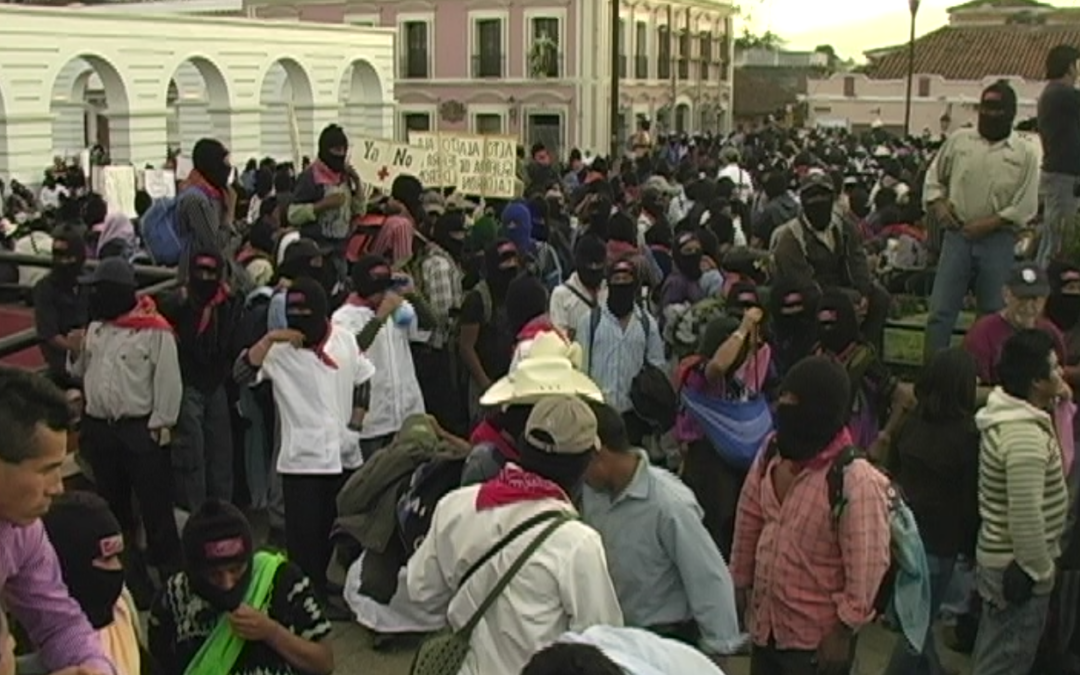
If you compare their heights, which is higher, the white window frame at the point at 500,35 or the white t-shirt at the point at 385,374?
the white window frame at the point at 500,35

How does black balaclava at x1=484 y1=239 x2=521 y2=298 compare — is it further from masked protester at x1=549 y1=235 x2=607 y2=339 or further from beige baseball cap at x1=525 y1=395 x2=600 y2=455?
beige baseball cap at x1=525 y1=395 x2=600 y2=455

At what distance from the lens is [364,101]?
37344mm

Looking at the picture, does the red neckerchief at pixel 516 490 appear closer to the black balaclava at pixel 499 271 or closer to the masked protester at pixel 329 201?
the black balaclava at pixel 499 271

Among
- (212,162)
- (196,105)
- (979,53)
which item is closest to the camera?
(212,162)

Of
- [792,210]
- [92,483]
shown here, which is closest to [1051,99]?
[792,210]

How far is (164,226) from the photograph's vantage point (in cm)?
921

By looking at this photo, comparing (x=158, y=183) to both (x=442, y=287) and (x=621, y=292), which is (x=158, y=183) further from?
(x=621, y=292)

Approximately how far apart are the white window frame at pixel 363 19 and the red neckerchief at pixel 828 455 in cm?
4862

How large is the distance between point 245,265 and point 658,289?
2612 millimetres

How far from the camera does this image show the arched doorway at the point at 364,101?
3706cm

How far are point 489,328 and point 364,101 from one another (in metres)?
30.4

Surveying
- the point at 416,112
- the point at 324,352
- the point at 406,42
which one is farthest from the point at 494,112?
the point at 324,352

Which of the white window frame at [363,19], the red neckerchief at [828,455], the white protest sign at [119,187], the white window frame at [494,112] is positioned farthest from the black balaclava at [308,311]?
the white window frame at [363,19]

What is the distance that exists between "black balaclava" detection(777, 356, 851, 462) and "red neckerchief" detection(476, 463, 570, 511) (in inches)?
37.2
